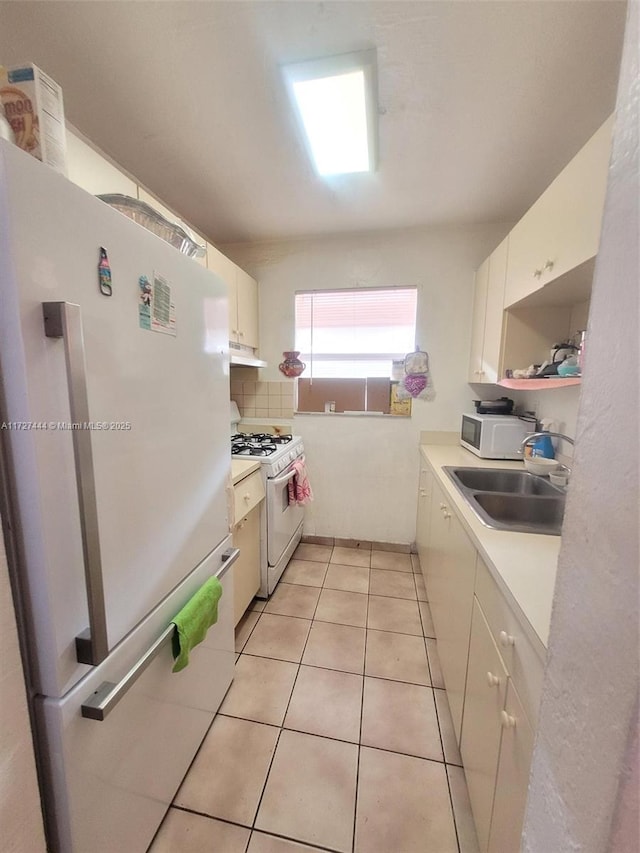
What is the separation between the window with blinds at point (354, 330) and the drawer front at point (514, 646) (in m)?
1.83

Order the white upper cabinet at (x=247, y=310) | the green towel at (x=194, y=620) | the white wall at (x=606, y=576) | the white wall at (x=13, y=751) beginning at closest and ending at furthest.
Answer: the white wall at (x=606, y=576), the white wall at (x=13, y=751), the green towel at (x=194, y=620), the white upper cabinet at (x=247, y=310)

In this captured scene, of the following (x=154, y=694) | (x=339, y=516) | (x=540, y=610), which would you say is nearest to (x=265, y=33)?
(x=540, y=610)

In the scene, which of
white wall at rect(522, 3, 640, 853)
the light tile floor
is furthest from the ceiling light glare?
the light tile floor

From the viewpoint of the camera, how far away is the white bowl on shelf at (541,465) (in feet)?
5.53

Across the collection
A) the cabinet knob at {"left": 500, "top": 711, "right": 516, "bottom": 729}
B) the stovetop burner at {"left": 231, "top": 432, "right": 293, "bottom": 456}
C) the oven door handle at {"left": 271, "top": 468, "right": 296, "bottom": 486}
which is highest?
the stovetop burner at {"left": 231, "top": 432, "right": 293, "bottom": 456}

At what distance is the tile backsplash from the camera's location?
8.99 feet

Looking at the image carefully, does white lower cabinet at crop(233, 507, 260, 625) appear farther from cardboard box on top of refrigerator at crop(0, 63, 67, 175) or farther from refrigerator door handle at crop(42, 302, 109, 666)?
cardboard box on top of refrigerator at crop(0, 63, 67, 175)

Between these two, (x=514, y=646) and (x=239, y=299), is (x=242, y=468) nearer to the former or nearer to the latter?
(x=239, y=299)

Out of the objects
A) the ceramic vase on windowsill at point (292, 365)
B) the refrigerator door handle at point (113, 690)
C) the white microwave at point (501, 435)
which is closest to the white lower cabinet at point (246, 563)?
the refrigerator door handle at point (113, 690)

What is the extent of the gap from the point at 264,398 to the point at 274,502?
103 cm

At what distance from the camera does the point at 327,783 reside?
3.81 ft

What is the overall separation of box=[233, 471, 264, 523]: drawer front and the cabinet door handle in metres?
1.11

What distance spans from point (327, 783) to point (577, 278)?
205cm

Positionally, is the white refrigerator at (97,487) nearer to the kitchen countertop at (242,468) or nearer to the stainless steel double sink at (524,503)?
the kitchen countertop at (242,468)
